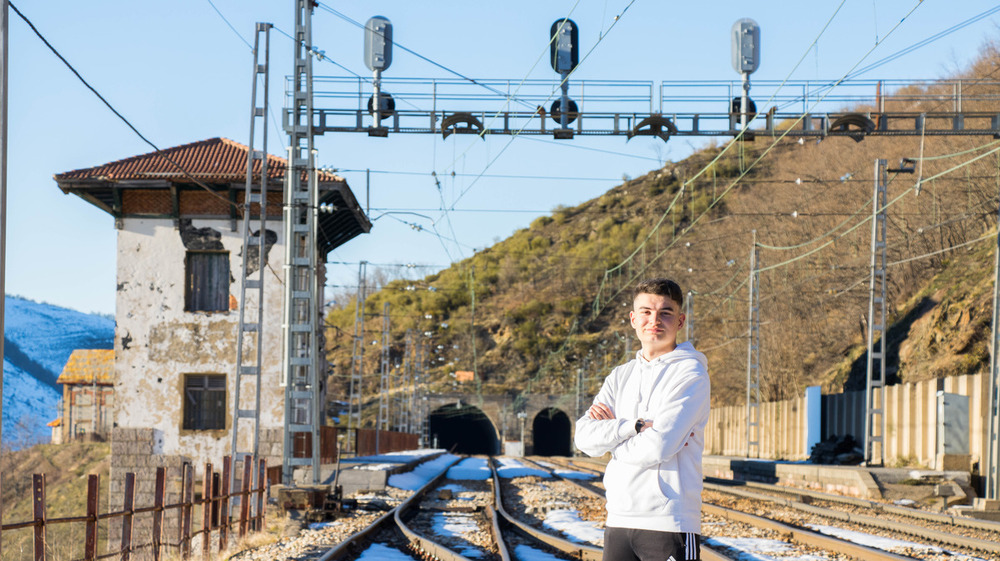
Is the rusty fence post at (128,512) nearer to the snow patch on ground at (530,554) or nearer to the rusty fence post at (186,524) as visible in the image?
the rusty fence post at (186,524)

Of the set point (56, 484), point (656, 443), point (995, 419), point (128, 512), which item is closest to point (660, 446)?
point (656, 443)

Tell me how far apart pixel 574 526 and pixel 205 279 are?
20.2 metres

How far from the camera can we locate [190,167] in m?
32.9

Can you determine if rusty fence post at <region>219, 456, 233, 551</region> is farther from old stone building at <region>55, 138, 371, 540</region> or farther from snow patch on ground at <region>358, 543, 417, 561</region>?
old stone building at <region>55, 138, 371, 540</region>

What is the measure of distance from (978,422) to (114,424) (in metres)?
23.9

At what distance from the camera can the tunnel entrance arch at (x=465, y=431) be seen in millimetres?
116625

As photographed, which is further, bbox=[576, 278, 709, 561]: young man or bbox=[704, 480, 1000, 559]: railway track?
bbox=[704, 480, 1000, 559]: railway track

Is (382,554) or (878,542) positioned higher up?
(878,542)

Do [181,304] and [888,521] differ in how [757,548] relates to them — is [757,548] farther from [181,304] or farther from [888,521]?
[181,304]

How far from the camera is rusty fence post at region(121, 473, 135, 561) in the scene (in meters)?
10.5

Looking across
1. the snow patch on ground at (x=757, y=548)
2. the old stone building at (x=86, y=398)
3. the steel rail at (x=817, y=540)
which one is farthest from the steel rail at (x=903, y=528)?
the old stone building at (x=86, y=398)

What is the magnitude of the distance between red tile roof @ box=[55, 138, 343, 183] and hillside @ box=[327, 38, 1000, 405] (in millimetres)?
13318

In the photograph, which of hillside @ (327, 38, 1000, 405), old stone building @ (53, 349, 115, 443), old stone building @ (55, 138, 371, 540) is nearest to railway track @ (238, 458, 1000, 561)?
hillside @ (327, 38, 1000, 405)

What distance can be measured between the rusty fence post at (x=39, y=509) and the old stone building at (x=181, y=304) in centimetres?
2260
